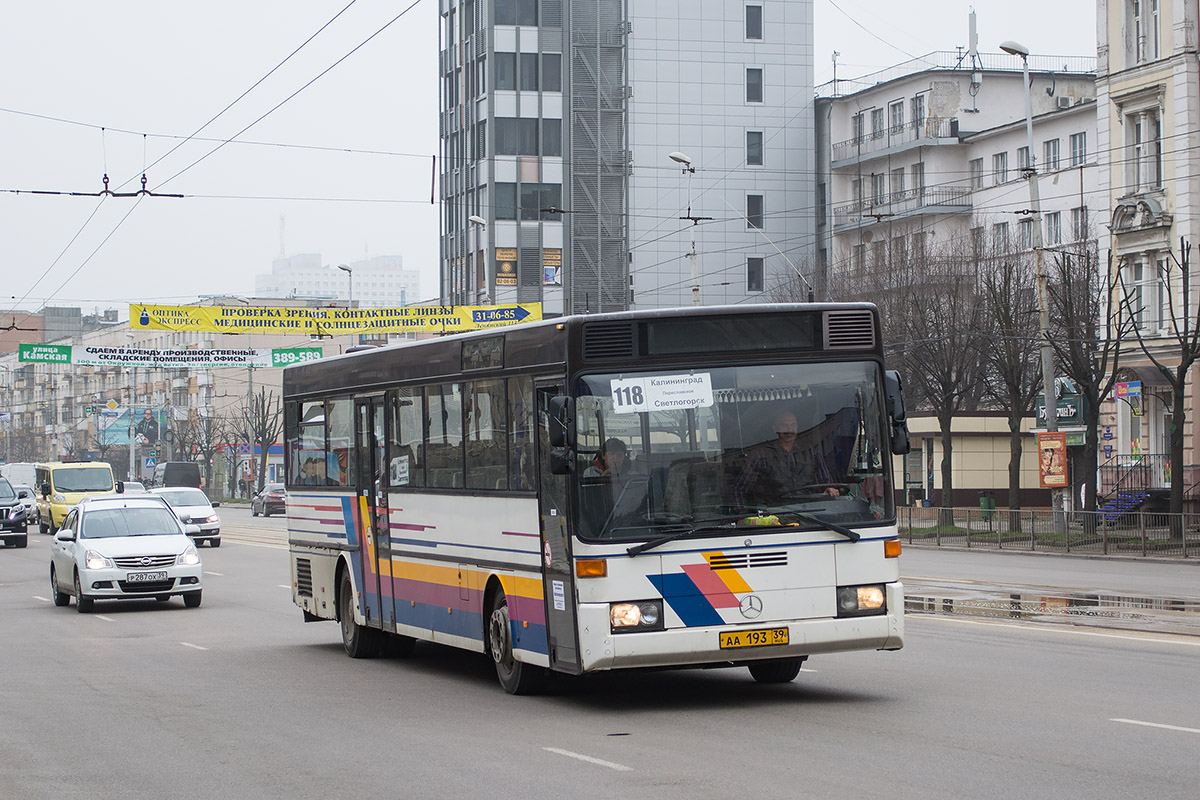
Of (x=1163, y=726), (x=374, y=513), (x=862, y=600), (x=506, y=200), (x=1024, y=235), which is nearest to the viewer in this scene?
(x=1163, y=726)

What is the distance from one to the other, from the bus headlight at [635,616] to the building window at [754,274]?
72.4m

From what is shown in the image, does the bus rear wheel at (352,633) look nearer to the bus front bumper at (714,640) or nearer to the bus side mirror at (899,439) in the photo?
the bus front bumper at (714,640)

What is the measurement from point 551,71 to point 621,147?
197 inches

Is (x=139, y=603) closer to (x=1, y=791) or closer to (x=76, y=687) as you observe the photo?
(x=76, y=687)

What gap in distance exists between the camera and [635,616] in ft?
36.0

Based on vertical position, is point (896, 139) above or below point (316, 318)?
above

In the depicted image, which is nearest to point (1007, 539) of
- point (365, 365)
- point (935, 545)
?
point (935, 545)

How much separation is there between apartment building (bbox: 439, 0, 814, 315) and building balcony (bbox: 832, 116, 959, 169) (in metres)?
3.34

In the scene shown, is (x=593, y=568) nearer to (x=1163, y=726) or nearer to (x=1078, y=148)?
(x=1163, y=726)

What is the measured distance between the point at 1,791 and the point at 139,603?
1666 centimetres

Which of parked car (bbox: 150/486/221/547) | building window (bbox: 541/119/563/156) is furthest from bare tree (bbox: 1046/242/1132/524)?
building window (bbox: 541/119/563/156)

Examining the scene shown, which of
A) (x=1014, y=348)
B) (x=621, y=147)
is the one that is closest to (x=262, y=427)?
(x=621, y=147)

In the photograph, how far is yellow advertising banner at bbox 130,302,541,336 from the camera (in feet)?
143

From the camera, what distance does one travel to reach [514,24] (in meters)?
78.9
